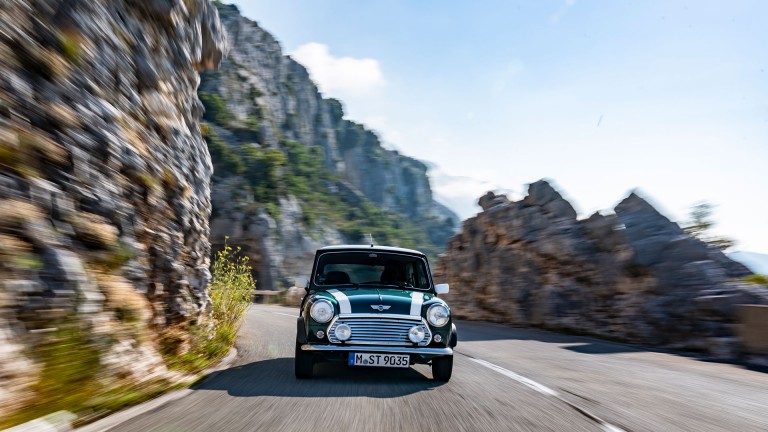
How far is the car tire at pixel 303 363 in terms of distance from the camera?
6316 mm

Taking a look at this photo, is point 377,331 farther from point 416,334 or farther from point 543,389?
point 543,389

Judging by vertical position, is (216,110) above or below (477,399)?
above

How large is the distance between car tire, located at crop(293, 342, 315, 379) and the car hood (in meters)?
0.64

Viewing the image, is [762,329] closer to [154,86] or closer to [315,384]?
[315,384]

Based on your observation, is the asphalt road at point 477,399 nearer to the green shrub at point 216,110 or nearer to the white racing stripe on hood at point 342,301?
the white racing stripe on hood at point 342,301

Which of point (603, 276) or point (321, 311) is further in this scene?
point (603, 276)

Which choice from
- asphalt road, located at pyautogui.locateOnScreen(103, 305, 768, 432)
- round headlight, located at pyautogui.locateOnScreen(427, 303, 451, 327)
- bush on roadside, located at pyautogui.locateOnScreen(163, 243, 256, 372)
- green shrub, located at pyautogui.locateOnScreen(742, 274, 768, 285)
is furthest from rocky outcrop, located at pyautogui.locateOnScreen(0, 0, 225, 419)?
green shrub, located at pyautogui.locateOnScreen(742, 274, 768, 285)

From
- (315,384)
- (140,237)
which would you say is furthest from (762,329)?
(140,237)

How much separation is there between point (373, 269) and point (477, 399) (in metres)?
2.88

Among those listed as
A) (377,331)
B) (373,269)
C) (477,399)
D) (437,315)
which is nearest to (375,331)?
(377,331)

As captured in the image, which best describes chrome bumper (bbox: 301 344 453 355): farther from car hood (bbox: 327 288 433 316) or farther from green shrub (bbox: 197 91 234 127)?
green shrub (bbox: 197 91 234 127)

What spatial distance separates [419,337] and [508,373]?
1.77 m

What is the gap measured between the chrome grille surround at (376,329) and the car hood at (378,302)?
0.07m

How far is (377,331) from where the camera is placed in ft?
20.4
